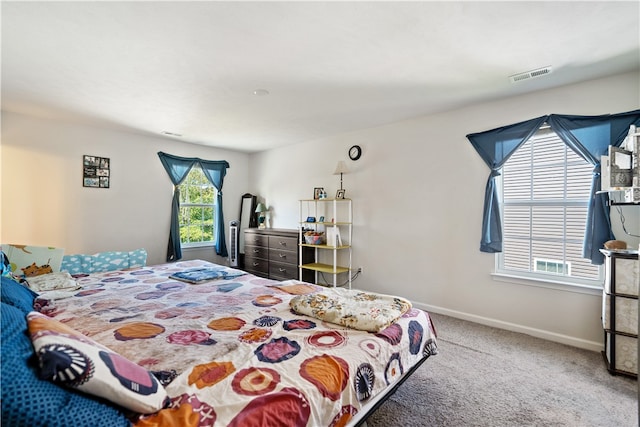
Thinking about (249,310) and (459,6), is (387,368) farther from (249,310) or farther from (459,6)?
(459,6)

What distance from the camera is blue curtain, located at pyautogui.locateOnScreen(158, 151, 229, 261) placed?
477cm

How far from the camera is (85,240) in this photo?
402 centimetres

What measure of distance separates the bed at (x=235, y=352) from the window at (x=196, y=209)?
2.80m

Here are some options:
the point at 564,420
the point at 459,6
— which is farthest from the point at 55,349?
the point at 564,420

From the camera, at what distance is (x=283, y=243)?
480 centimetres

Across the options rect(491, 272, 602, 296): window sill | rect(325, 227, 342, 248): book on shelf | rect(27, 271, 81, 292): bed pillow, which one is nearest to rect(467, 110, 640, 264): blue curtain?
rect(491, 272, 602, 296): window sill

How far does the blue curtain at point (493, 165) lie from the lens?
3068 millimetres

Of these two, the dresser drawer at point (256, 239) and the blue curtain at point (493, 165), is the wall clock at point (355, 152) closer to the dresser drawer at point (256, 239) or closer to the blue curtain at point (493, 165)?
the blue curtain at point (493, 165)

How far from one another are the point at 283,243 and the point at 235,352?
3.44 m

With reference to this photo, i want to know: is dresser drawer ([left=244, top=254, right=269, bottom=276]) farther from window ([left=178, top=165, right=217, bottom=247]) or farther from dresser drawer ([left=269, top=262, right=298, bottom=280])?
window ([left=178, top=165, right=217, bottom=247])

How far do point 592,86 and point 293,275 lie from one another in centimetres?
417

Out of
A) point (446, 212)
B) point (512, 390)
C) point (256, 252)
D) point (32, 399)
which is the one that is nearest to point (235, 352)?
point (32, 399)

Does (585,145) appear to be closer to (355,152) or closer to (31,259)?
(355,152)

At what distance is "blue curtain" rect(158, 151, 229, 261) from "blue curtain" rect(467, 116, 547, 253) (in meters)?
4.35
